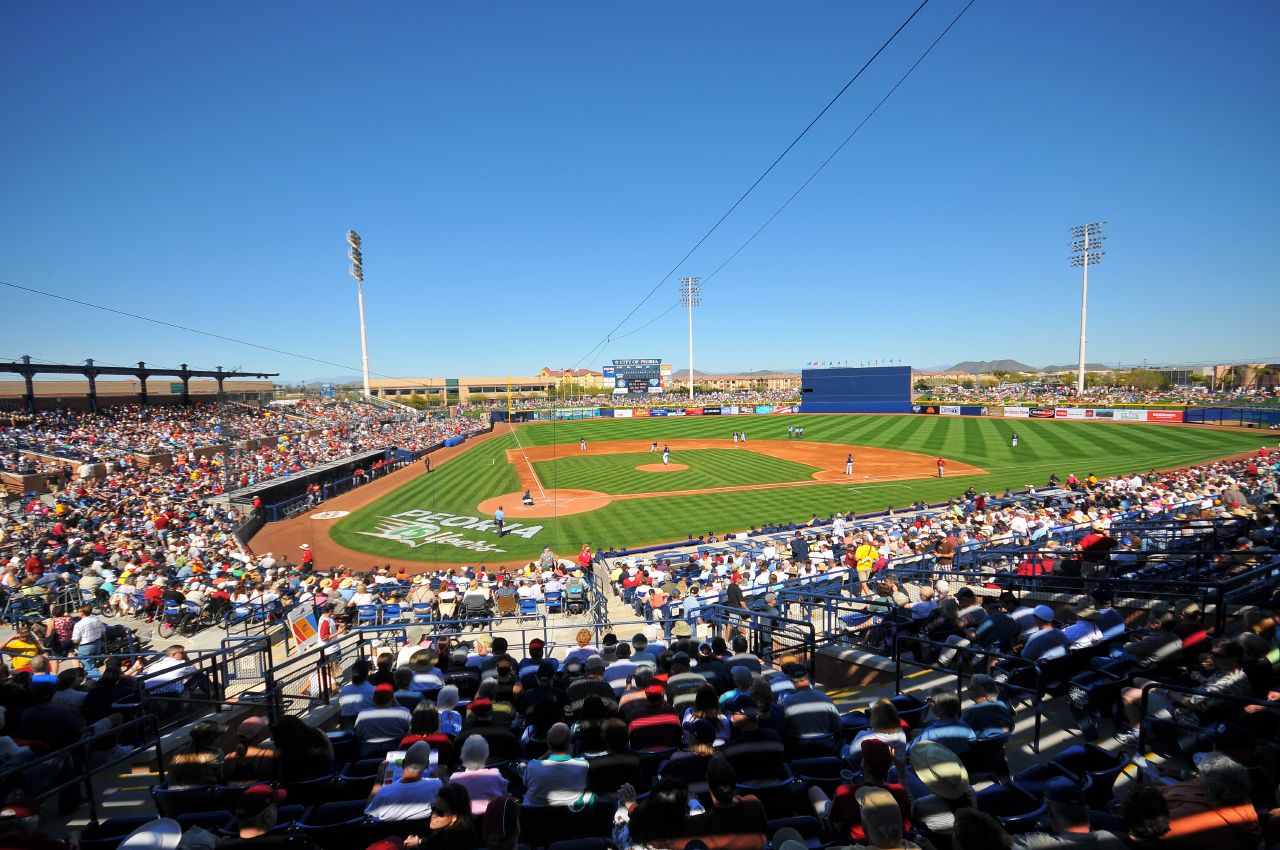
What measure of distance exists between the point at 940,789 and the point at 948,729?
0.82 metres

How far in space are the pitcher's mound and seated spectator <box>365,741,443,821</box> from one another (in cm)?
2425

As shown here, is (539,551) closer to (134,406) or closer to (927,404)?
(134,406)

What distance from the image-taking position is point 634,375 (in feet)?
335

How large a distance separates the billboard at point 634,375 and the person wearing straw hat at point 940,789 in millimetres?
98635

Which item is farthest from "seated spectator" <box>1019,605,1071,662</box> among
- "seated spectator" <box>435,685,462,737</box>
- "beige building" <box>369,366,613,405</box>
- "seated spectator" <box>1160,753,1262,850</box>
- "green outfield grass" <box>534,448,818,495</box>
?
"beige building" <box>369,366,613,405</box>

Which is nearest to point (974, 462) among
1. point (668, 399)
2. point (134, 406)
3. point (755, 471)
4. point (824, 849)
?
point (755, 471)

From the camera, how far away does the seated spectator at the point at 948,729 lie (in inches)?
162

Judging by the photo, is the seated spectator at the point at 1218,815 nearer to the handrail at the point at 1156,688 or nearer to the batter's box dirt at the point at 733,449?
the handrail at the point at 1156,688

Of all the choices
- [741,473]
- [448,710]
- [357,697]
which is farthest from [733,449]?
[448,710]

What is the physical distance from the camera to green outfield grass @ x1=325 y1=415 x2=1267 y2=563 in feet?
82.0

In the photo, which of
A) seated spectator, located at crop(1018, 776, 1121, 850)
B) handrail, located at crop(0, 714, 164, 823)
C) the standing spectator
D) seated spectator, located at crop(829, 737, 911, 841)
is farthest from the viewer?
the standing spectator

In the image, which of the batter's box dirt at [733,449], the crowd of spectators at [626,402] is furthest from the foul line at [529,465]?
the crowd of spectators at [626,402]

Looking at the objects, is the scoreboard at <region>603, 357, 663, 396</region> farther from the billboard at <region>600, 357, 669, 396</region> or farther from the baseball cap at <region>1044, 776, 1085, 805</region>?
the baseball cap at <region>1044, 776, 1085, 805</region>

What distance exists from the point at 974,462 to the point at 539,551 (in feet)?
101
